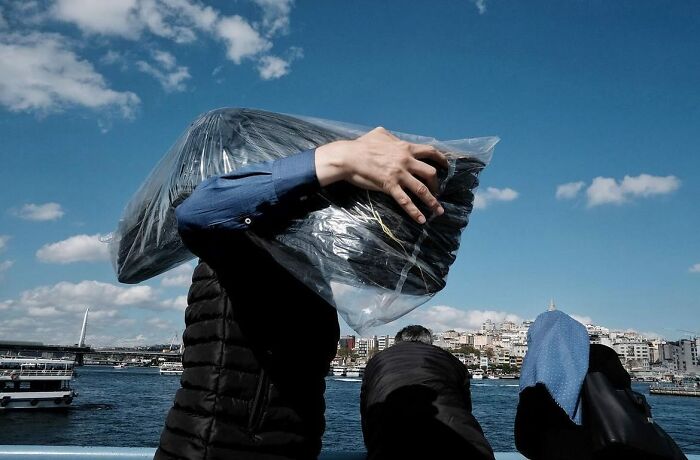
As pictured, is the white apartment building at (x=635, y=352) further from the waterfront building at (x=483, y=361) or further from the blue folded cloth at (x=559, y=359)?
the blue folded cloth at (x=559, y=359)

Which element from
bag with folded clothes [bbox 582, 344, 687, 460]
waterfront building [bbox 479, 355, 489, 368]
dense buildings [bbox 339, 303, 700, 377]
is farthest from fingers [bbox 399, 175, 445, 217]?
waterfront building [bbox 479, 355, 489, 368]

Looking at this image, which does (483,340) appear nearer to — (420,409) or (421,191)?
(420,409)

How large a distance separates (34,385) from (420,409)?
128 feet

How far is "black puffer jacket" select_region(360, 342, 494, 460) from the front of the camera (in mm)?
1698

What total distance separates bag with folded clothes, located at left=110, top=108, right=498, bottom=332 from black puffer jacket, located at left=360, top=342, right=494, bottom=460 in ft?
2.49

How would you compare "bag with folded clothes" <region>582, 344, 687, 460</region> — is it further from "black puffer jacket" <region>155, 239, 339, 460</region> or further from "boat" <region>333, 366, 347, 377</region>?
"boat" <region>333, 366, 347, 377</region>

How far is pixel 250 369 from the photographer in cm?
112

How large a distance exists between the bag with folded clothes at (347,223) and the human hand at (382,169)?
5cm

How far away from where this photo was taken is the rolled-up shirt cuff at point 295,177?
0.98 m

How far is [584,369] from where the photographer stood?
1634mm

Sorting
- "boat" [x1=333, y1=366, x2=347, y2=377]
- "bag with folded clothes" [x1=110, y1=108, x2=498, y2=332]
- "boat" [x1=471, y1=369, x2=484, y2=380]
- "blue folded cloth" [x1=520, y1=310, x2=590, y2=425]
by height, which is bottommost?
"boat" [x1=333, y1=366, x2=347, y2=377]

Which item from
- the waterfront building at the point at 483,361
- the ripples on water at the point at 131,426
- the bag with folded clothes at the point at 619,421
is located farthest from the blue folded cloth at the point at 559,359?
the waterfront building at the point at 483,361

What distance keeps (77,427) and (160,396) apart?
2304 centimetres

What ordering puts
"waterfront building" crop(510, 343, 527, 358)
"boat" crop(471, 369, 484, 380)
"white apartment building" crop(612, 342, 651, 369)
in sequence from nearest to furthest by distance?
"boat" crop(471, 369, 484, 380) < "waterfront building" crop(510, 343, 527, 358) < "white apartment building" crop(612, 342, 651, 369)
